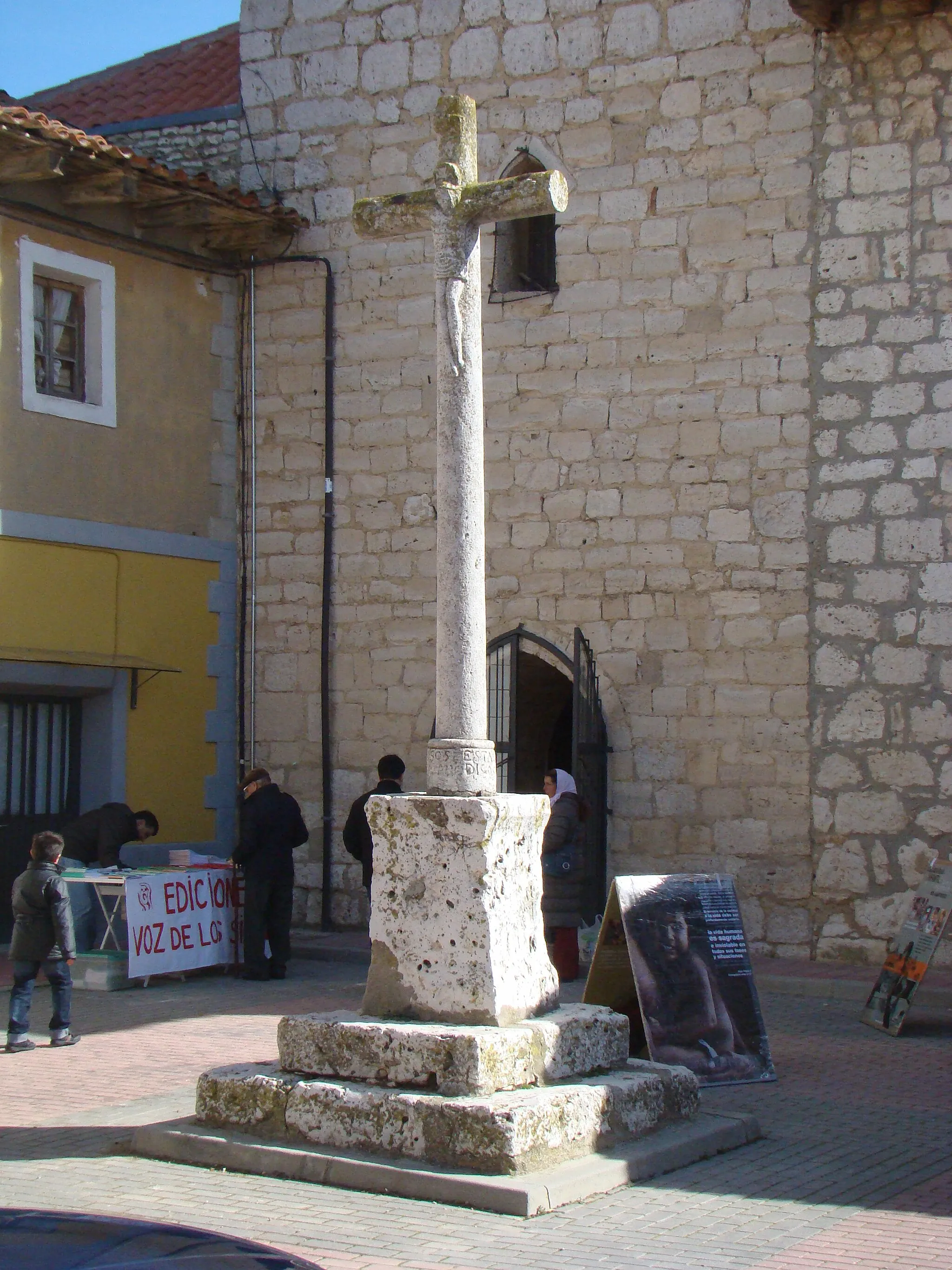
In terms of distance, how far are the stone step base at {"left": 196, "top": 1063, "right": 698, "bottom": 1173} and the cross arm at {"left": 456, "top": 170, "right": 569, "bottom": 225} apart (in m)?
3.50

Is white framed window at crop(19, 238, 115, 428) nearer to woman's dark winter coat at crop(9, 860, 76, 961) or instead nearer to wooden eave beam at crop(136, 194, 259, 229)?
wooden eave beam at crop(136, 194, 259, 229)

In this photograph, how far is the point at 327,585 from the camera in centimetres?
1326

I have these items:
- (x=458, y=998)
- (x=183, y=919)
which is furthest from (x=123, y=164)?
(x=458, y=998)

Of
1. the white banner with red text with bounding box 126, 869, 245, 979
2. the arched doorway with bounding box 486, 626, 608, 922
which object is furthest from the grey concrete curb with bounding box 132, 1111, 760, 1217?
the arched doorway with bounding box 486, 626, 608, 922

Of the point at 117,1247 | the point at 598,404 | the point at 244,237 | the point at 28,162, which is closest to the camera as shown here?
the point at 117,1247

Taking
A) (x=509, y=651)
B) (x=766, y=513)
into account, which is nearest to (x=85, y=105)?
(x=509, y=651)

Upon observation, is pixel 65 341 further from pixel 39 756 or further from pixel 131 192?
pixel 39 756

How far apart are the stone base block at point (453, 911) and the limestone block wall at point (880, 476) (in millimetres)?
5293

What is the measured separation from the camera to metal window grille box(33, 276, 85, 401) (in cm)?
1230

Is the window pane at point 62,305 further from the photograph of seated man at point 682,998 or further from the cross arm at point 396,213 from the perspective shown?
the photograph of seated man at point 682,998

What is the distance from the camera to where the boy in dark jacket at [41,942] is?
8516 mm

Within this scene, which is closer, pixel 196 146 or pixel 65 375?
pixel 65 375

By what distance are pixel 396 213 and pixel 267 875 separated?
19.0ft

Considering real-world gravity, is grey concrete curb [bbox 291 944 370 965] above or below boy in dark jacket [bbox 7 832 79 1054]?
below
